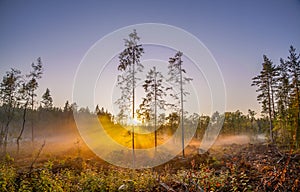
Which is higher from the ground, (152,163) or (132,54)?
(132,54)

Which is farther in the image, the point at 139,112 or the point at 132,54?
the point at 139,112

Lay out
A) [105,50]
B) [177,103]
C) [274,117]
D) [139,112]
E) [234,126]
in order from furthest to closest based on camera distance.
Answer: [234,126], [274,117], [177,103], [139,112], [105,50]

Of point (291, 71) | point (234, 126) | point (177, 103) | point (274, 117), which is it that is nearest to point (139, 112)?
point (177, 103)

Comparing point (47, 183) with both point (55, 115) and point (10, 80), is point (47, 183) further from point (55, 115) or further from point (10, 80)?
point (55, 115)

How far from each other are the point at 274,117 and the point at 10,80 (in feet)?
90.2

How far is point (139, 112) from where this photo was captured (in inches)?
Result: 698

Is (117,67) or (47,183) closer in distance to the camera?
(47,183)

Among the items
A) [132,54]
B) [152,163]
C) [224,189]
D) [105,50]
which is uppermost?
[132,54]

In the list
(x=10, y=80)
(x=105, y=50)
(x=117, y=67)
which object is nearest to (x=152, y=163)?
(x=117, y=67)

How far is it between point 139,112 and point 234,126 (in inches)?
1601

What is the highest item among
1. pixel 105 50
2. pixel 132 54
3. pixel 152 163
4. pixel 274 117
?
pixel 132 54

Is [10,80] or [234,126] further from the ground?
[10,80]

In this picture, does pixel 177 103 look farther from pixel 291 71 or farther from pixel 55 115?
pixel 55 115

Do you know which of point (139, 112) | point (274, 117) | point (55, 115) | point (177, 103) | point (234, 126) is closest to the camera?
point (139, 112)
